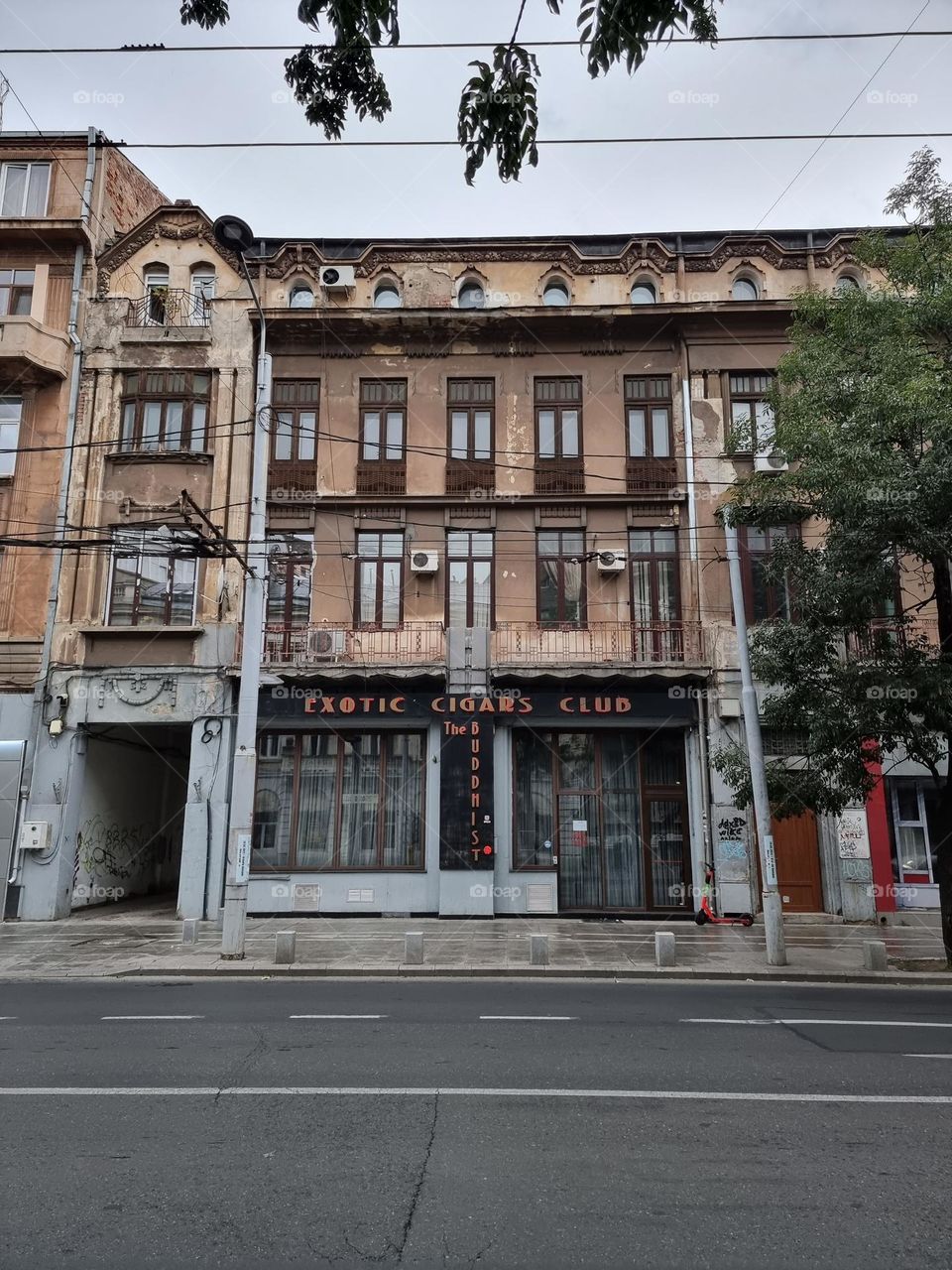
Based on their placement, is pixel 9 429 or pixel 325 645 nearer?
pixel 325 645

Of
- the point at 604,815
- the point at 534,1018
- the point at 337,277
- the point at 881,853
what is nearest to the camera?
the point at 534,1018

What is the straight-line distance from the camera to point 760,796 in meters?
13.0

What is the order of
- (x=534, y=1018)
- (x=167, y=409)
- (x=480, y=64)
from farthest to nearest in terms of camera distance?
(x=167, y=409) < (x=534, y=1018) < (x=480, y=64)

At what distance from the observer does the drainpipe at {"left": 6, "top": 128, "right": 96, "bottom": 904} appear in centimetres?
1783

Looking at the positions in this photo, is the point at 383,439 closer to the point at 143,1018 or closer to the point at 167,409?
the point at 167,409

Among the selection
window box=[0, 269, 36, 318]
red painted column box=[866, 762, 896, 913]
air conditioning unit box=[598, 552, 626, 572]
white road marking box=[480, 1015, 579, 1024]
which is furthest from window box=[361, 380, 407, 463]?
white road marking box=[480, 1015, 579, 1024]

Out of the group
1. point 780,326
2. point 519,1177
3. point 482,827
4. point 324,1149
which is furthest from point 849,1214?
point 780,326

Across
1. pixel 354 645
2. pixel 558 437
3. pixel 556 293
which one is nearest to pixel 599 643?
pixel 558 437

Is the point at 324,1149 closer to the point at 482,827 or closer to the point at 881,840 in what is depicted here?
the point at 482,827

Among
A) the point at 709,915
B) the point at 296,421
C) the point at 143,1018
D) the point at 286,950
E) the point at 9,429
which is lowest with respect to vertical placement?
the point at 143,1018

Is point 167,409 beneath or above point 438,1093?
above

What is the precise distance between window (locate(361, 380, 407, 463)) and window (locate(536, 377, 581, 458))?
123 inches

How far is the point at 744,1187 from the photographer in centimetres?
466

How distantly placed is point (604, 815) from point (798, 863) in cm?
409
